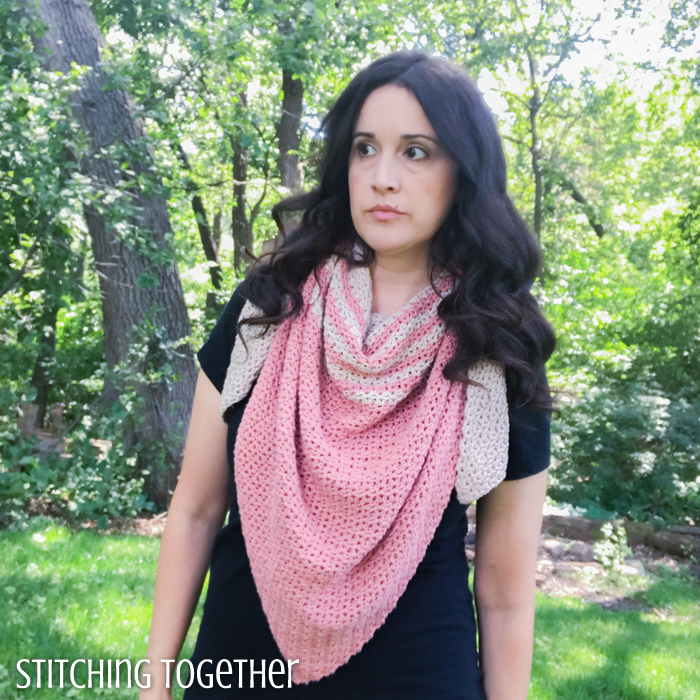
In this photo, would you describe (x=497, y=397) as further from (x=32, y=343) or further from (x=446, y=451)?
(x=32, y=343)

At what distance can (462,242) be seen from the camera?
5.10 ft

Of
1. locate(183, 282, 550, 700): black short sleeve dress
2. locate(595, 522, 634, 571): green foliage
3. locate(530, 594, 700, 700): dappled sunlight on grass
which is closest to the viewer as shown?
locate(183, 282, 550, 700): black short sleeve dress

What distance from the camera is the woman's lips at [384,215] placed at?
58.0 inches

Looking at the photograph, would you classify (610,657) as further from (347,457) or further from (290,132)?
(290,132)

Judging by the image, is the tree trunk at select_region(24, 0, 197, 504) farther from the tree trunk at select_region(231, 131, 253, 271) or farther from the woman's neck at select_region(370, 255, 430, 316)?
the tree trunk at select_region(231, 131, 253, 271)

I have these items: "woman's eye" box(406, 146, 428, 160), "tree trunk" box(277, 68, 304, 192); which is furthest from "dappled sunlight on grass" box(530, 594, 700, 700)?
"tree trunk" box(277, 68, 304, 192)

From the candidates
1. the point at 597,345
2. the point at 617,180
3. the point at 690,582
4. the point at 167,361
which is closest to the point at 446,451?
the point at 167,361

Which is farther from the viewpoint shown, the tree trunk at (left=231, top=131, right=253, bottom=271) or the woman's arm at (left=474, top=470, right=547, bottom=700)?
the tree trunk at (left=231, top=131, right=253, bottom=271)

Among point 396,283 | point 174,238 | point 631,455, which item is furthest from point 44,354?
point 631,455

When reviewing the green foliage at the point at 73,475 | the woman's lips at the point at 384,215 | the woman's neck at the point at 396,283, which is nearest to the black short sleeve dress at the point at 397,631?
the woman's neck at the point at 396,283

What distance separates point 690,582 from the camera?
591 centimetres

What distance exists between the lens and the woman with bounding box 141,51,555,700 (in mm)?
1347

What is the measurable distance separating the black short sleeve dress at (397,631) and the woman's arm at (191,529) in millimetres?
41

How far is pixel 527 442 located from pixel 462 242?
0.43 meters
